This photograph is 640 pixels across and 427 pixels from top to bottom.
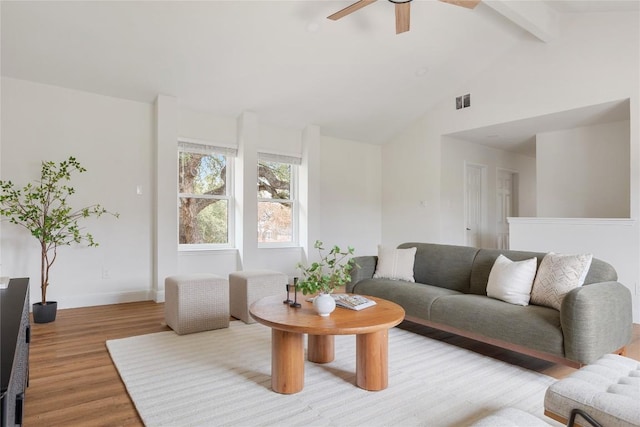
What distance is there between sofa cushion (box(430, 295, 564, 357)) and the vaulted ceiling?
3036mm

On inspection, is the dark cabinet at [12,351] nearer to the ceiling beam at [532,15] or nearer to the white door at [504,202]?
the ceiling beam at [532,15]

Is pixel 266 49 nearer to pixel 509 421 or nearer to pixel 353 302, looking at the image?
pixel 353 302

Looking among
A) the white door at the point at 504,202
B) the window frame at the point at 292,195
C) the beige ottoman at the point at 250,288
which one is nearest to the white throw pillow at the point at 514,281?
the beige ottoman at the point at 250,288

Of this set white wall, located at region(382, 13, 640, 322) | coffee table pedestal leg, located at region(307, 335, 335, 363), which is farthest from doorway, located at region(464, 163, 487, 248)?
coffee table pedestal leg, located at region(307, 335, 335, 363)

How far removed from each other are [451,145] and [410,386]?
481 centimetres

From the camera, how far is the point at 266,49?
14.0 ft

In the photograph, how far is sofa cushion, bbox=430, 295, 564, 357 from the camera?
2.42m

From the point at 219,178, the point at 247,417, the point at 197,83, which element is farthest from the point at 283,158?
the point at 247,417

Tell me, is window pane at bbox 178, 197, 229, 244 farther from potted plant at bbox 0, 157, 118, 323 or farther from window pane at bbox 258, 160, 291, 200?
potted plant at bbox 0, 157, 118, 323

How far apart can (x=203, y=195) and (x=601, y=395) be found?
4.76m

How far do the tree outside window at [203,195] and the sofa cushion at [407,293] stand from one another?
2.49 meters

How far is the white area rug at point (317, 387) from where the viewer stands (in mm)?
1997

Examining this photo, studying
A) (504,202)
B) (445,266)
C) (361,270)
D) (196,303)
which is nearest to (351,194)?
(361,270)

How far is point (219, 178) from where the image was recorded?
546cm
